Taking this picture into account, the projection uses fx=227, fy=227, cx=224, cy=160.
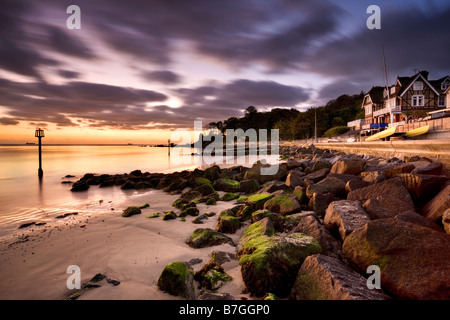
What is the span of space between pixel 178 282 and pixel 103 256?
7.11 ft

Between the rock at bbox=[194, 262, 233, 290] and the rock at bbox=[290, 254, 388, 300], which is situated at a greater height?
the rock at bbox=[290, 254, 388, 300]

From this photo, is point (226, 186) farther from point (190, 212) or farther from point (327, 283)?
point (327, 283)

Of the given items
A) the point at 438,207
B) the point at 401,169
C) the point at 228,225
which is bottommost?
the point at 228,225

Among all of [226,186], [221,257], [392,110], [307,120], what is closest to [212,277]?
[221,257]

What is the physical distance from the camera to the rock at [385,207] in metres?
3.92

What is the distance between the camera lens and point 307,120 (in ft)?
185

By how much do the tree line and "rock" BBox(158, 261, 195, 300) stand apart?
44893mm

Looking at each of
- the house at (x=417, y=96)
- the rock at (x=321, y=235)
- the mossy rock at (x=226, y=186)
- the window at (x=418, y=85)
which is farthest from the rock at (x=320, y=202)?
the window at (x=418, y=85)

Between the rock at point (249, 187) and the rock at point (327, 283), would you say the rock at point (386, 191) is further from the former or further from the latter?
the rock at point (249, 187)

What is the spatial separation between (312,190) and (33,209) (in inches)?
424

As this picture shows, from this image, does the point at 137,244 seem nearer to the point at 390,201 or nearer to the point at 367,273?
the point at 367,273

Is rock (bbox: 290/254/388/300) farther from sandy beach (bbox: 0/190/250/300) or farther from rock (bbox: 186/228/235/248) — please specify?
rock (bbox: 186/228/235/248)

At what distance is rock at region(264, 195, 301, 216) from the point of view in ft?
17.1

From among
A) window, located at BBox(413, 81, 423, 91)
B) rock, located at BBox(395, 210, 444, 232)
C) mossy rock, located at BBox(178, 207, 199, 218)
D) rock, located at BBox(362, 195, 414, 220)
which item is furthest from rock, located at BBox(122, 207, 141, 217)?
window, located at BBox(413, 81, 423, 91)
